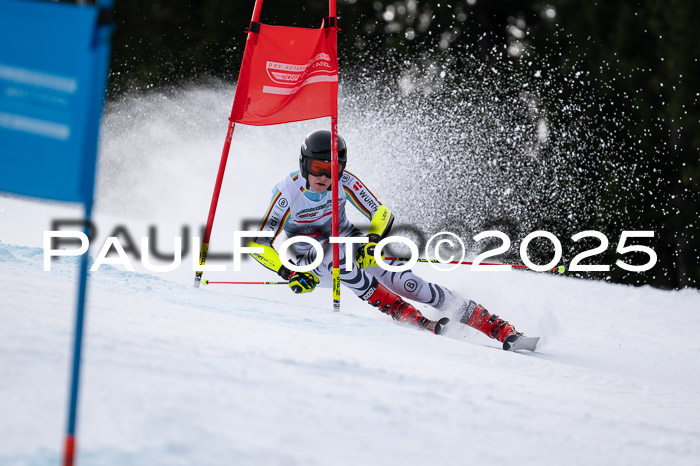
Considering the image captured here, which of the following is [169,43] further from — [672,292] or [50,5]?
[50,5]

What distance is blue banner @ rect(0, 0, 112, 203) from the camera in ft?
6.26

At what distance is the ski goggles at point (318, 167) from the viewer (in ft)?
17.8

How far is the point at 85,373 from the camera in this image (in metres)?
2.46

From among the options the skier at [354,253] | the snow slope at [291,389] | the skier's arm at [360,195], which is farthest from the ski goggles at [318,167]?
the snow slope at [291,389]

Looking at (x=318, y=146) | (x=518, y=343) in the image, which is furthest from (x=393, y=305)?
(x=318, y=146)

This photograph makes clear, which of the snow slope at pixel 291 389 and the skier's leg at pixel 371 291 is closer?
the snow slope at pixel 291 389

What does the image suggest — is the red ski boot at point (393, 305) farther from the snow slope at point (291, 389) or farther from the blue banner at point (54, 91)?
the blue banner at point (54, 91)

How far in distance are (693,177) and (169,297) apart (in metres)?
11.1

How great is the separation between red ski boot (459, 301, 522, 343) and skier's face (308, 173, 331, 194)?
140cm

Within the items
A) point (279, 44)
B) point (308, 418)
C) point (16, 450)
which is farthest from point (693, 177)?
point (16, 450)

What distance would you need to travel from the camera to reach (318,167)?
5.44 meters

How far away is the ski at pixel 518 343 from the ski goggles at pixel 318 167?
5.82ft

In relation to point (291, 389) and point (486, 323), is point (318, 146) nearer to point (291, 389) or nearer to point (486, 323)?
point (486, 323)

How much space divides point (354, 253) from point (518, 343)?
137 centimetres
